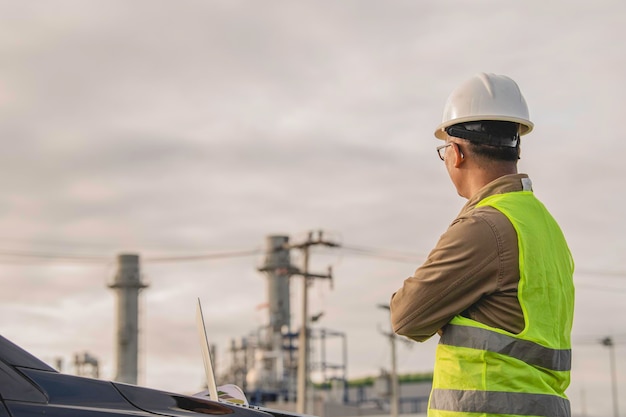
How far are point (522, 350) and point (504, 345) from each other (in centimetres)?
6

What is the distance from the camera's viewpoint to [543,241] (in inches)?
142

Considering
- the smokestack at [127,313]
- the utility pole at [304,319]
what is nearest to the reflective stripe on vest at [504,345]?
the utility pole at [304,319]

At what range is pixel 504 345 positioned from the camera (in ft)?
11.2

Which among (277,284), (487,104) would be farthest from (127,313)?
(487,104)

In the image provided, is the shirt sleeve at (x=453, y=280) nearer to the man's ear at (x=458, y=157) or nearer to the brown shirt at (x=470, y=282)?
the brown shirt at (x=470, y=282)

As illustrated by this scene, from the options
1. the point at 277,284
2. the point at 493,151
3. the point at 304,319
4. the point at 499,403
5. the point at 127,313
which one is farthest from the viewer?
the point at 127,313

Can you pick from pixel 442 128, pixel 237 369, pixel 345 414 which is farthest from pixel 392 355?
pixel 442 128

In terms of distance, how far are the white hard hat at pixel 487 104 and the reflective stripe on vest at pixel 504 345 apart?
32.2 inches

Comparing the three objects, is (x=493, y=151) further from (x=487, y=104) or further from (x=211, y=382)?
(x=211, y=382)

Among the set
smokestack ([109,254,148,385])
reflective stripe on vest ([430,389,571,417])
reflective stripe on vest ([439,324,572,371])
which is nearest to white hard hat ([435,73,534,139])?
reflective stripe on vest ([439,324,572,371])

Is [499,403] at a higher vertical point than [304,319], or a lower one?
lower

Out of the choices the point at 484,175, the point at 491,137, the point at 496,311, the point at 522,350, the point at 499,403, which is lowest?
the point at 499,403

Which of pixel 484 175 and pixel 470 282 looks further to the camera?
pixel 484 175

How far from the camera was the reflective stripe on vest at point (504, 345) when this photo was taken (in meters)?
3.43
